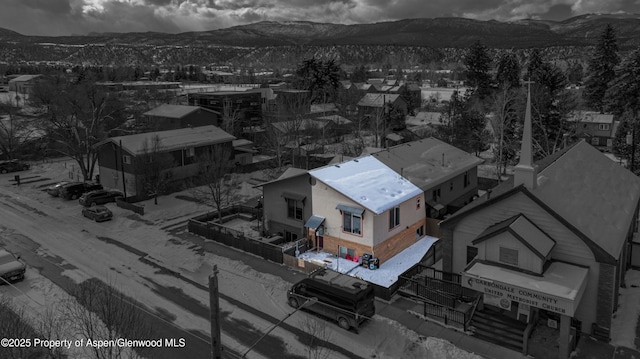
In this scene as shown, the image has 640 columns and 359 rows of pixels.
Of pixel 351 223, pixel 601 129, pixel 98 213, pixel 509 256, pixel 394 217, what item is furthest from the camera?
pixel 601 129

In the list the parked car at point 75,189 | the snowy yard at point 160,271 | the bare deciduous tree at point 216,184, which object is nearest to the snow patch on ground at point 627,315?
the snowy yard at point 160,271

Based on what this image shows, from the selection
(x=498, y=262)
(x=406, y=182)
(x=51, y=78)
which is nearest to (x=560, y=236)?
(x=498, y=262)

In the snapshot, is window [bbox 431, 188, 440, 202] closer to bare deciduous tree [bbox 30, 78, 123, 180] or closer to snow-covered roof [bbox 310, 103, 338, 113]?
bare deciduous tree [bbox 30, 78, 123, 180]

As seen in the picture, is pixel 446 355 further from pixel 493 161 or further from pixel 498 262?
pixel 493 161

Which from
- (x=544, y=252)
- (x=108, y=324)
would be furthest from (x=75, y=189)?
(x=544, y=252)

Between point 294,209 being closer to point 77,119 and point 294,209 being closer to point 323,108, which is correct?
point 77,119

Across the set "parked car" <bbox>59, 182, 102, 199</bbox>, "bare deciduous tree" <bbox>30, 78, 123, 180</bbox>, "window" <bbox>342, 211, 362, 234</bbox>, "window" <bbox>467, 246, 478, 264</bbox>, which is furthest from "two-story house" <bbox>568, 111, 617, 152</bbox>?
"bare deciduous tree" <bbox>30, 78, 123, 180</bbox>

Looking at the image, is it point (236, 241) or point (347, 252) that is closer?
point (347, 252)
